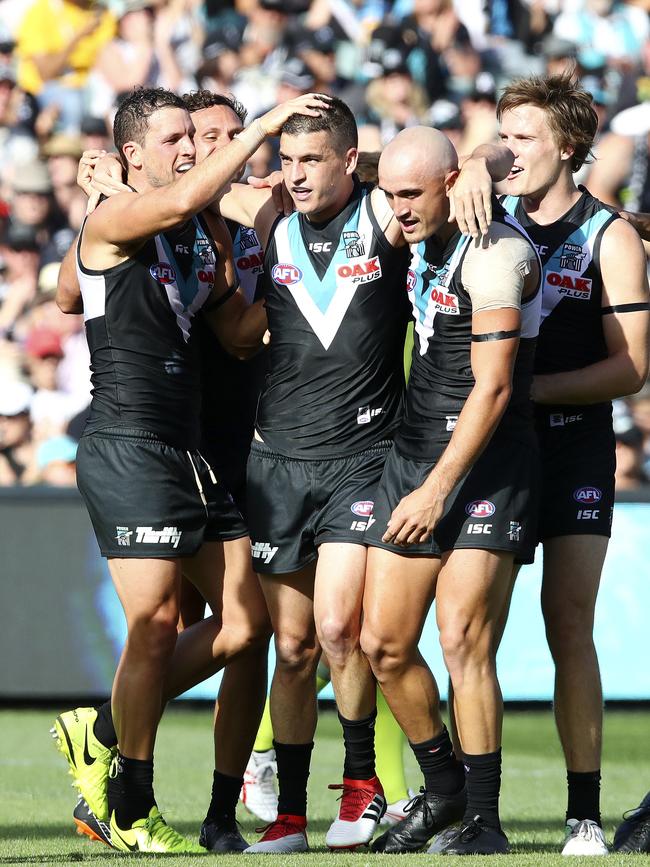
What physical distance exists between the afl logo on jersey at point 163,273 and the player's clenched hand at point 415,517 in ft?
4.26

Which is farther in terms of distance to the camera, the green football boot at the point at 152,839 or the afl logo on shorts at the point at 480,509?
the green football boot at the point at 152,839

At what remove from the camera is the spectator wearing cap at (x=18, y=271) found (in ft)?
39.9

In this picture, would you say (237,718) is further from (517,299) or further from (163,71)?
(163,71)

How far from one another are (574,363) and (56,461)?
6.29 m

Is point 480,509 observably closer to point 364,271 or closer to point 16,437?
point 364,271

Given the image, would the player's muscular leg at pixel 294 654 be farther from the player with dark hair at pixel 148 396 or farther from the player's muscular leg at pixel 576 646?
the player's muscular leg at pixel 576 646

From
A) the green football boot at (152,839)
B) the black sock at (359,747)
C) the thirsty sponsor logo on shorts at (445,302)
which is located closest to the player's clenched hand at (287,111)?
the thirsty sponsor logo on shorts at (445,302)

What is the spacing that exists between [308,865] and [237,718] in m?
1.04

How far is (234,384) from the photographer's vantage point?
6.00 metres

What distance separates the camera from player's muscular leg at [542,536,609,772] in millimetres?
5059

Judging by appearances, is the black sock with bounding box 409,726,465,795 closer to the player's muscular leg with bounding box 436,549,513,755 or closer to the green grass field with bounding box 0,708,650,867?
the player's muscular leg with bounding box 436,549,513,755

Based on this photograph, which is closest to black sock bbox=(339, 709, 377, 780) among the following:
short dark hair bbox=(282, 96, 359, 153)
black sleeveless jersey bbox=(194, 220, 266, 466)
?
black sleeveless jersey bbox=(194, 220, 266, 466)

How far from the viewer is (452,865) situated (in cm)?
431

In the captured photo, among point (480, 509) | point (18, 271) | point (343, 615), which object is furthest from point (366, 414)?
point (18, 271)
